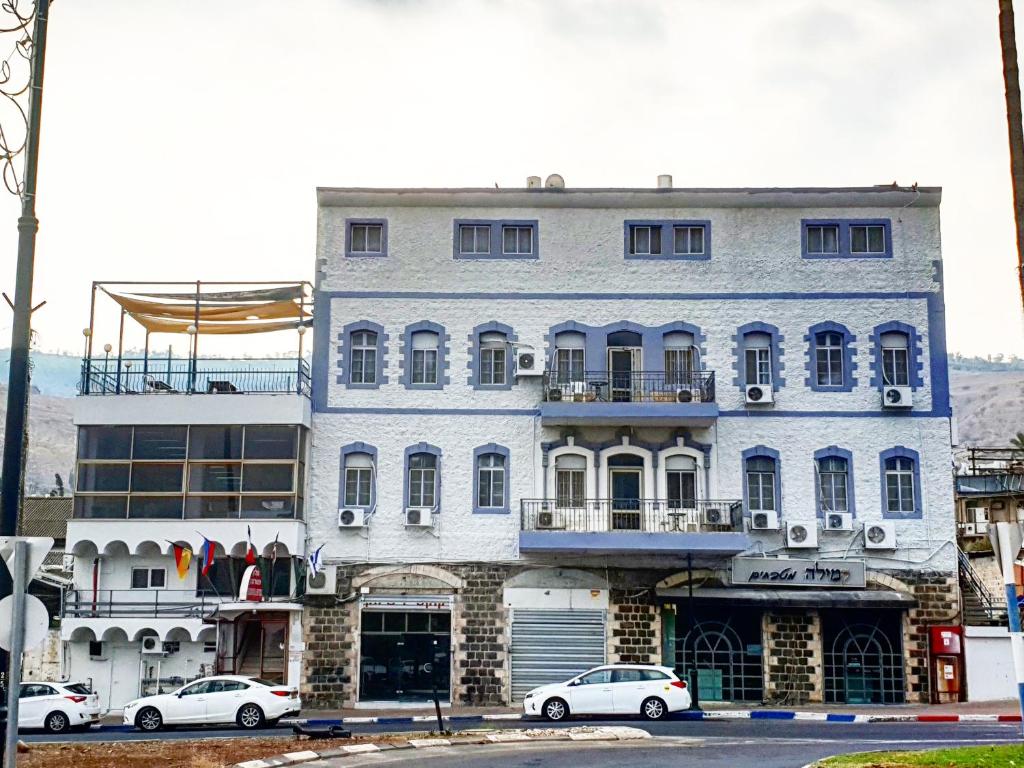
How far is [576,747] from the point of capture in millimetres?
21750

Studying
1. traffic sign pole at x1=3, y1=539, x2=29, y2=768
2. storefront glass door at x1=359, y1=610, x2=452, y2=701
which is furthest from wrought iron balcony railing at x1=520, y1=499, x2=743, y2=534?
traffic sign pole at x1=3, y1=539, x2=29, y2=768

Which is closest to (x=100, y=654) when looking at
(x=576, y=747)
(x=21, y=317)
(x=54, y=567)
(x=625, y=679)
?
(x=54, y=567)

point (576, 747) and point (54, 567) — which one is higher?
point (54, 567)

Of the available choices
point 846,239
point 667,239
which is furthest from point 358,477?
point 846,239

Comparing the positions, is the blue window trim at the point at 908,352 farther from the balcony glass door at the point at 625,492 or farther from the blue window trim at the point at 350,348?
the blue window trim at the point at 350,348

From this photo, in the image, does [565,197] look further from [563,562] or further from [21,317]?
[21,317]

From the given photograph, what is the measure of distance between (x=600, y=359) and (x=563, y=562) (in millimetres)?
5801

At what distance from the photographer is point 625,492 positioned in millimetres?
35062

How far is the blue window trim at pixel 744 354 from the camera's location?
35.5 metres

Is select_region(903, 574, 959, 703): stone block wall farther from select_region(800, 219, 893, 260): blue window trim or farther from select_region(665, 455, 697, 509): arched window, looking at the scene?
select_region(800, 219, 893, 260): blue window trim

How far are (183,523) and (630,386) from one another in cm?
1286

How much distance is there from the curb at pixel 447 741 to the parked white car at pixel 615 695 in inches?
109

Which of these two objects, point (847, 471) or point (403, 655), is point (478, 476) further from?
point (847, 471)

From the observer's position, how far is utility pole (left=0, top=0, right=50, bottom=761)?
14.0 metres
